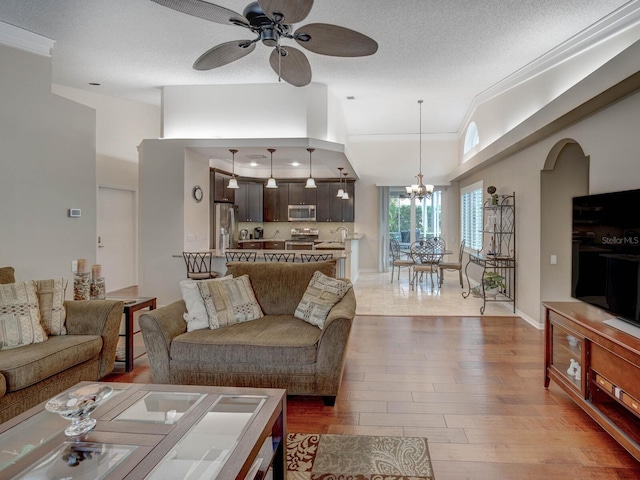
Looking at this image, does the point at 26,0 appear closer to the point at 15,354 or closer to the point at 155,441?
the point at 15,354

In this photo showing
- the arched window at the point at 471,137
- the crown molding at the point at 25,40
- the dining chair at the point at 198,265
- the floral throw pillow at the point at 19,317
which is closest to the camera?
the floral throw pillow at the point at 19,317

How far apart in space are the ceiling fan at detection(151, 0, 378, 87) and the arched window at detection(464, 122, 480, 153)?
5.82 metres

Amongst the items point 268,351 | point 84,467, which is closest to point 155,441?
point 84,467

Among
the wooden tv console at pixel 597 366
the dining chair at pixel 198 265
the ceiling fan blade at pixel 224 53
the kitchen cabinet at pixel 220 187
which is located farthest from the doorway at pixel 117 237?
the wooden tv console at pixel 597 366

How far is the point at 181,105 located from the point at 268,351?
4.63 metres

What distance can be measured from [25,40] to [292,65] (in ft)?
10.3

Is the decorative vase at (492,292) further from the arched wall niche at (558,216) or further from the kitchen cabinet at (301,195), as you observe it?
the kitchen cabinet at (301,195)

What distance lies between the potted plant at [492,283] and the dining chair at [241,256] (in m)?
3.48

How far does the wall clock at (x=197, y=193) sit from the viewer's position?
240 inches

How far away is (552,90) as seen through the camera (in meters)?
4.73

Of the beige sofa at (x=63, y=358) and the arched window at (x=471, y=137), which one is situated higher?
the arched window at (x=471, y=137)

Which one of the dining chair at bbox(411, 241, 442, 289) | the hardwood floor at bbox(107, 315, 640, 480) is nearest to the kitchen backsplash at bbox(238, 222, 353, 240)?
the dining chair at bbox(411, 241, 442, 289)

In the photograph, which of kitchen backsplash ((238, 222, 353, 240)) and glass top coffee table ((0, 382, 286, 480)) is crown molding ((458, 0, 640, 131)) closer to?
glass top coffee table ((0, 382, 286, 480))

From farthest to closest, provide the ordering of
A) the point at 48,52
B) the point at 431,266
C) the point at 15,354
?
the point at 431,266 < the point at 48,52 < the point at 15,354
